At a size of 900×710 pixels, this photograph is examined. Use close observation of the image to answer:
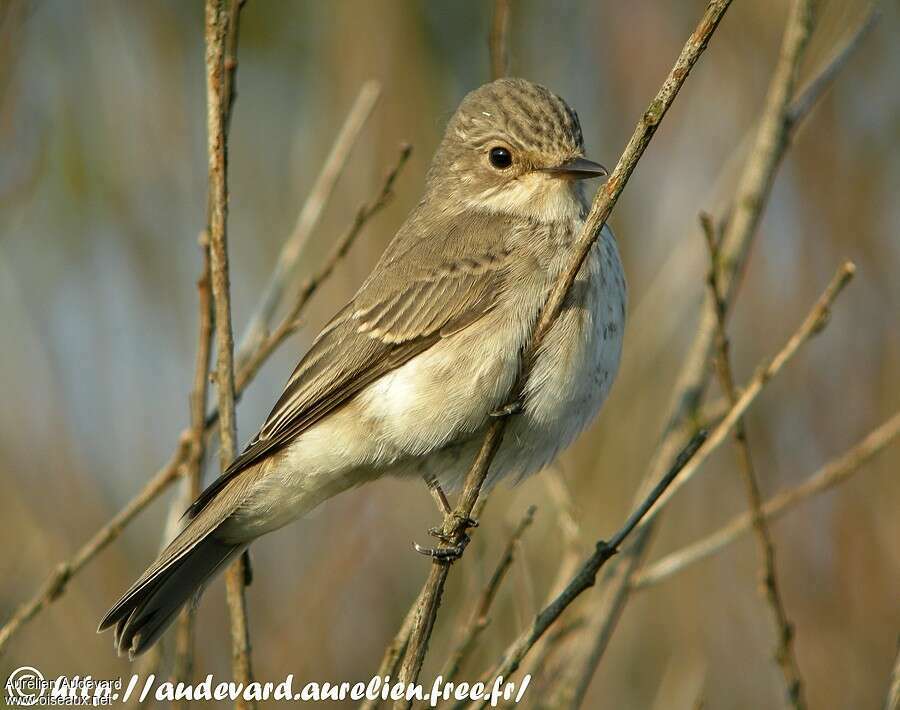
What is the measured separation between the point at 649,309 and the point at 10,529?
347 centimetres

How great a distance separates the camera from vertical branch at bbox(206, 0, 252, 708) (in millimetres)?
3564

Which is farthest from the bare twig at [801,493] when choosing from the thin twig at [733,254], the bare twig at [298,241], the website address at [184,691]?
the bare twig at [298,241]

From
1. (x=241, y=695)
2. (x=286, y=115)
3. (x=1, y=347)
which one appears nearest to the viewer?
(x=241, y=695)

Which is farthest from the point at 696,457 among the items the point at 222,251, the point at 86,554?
the point at 86,554

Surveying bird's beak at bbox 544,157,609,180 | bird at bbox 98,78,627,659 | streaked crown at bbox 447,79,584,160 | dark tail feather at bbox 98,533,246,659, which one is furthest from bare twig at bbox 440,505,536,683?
streaked crown at bbox 447,79,584,160

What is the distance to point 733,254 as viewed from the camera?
4875 mm

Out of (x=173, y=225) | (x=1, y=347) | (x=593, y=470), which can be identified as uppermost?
(x=173, y=225)

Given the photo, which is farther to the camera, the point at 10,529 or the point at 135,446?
the point at 135,446

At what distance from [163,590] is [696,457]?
7.18 feet

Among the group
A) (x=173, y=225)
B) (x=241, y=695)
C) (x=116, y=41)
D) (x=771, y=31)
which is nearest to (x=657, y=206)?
(x=771, y=31)

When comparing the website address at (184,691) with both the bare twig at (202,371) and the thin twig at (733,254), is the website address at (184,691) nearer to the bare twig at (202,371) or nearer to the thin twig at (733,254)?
the bare twig at (202,371)

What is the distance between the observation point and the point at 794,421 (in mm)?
6938

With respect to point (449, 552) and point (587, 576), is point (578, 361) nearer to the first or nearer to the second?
point (449, 552)

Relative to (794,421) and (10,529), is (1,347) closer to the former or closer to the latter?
(10,529)
